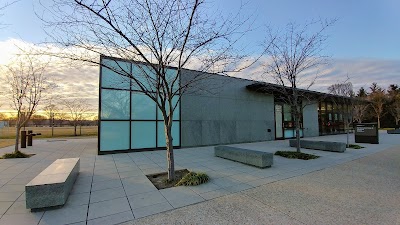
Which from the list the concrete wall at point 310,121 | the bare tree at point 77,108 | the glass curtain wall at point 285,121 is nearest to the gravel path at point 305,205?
the glass curtain wall at point 285,121

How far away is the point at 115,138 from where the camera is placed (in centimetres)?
1037

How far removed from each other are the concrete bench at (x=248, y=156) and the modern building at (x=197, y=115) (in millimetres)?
2915

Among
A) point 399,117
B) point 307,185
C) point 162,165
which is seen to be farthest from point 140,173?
point 399,117

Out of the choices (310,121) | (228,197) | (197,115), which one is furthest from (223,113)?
(310,121)

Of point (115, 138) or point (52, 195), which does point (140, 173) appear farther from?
point (115, 138)

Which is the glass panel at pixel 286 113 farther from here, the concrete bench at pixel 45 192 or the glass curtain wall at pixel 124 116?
the concrete bench at pixel 45 192

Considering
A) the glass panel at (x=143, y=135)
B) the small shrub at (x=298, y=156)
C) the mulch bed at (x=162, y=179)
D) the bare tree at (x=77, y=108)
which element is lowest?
the mulch bed at (x=162, y=179)

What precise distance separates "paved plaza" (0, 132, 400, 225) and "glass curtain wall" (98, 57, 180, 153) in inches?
140

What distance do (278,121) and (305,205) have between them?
574 inches

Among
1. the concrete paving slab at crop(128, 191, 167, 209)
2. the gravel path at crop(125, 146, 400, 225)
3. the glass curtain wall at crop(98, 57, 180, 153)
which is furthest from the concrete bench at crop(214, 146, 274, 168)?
the glass curtain wall at crop(98, 57, 180, 153)

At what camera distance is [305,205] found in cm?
Answer: 386

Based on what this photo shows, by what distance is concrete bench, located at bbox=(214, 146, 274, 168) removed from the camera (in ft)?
22.4

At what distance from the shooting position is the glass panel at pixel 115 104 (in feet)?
33.5

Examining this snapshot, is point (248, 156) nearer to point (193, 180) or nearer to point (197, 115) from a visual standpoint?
point (193, 180)
